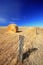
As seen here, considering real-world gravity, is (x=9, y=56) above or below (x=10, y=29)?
below

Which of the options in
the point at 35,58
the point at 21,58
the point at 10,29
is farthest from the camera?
the point at 10,29

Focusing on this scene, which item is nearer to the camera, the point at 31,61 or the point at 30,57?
the point at 31,61

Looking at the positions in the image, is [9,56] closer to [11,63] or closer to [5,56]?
[5,56]

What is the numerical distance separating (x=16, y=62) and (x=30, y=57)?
113 cm

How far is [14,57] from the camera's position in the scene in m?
6.73

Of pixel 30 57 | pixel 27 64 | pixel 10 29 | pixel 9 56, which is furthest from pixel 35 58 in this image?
pixel 10 29

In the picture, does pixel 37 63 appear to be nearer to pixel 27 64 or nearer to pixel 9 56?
pixel 27 64

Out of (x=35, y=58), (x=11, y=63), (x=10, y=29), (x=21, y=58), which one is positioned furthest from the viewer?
(x=10, y=29)

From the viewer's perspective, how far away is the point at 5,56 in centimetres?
676

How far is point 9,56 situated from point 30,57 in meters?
1.28

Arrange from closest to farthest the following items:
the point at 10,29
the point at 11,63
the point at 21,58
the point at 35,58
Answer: the point at 11,63
the point at 21,58
the point at 35,58
the point at 10,29

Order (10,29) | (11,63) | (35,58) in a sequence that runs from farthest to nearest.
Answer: (10,29), (35,58), (11,63)

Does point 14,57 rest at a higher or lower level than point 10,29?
lower

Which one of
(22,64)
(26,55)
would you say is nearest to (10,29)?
(26,55)
